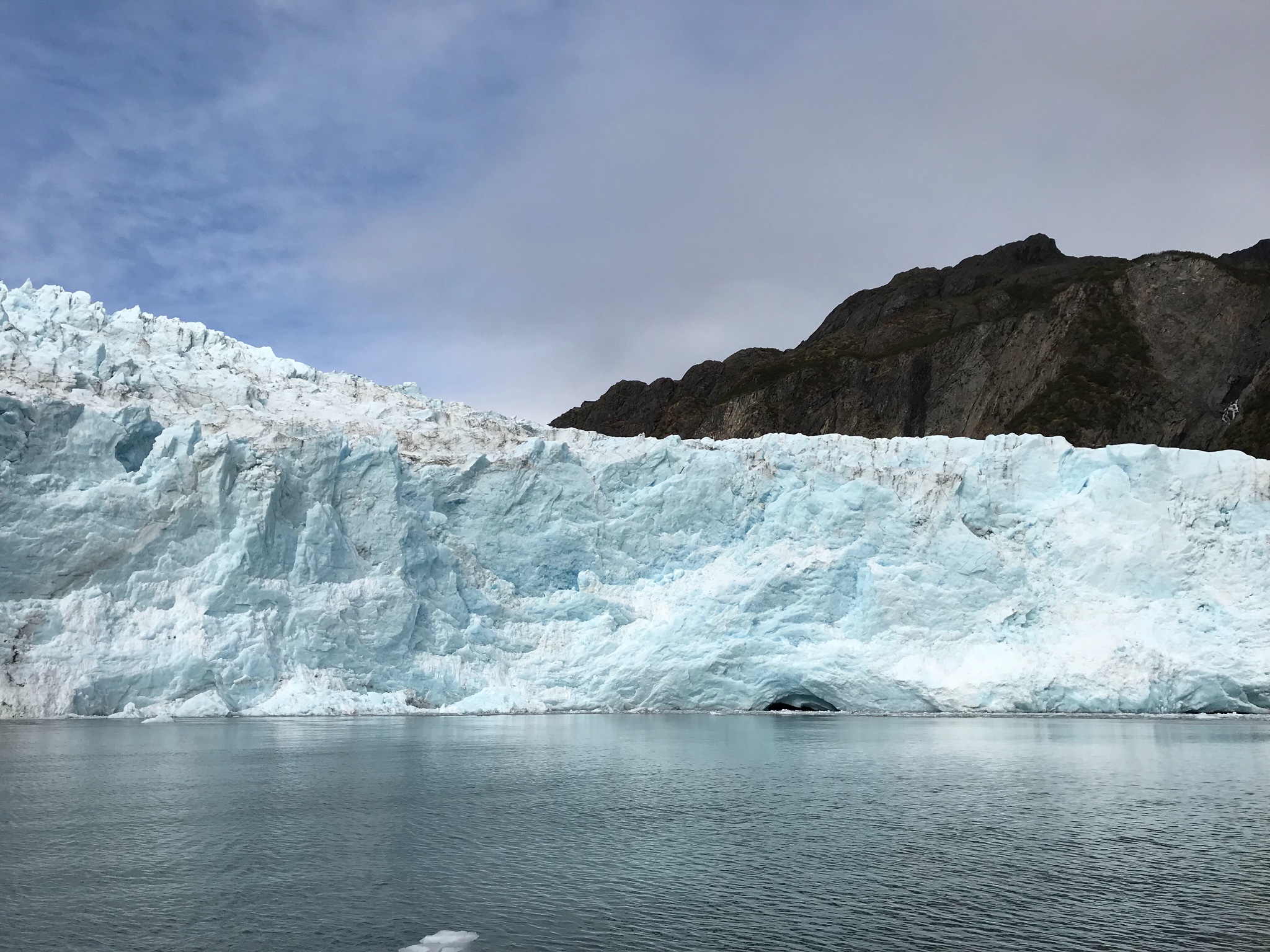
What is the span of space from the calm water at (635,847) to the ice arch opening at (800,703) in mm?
10112

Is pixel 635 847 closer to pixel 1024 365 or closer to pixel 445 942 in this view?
pixel 445 942

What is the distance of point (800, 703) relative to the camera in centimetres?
3281

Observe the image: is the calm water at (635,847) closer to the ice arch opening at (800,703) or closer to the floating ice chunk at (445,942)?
the floating ice chunk at (445,942)

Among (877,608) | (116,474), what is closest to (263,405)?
(116,474)

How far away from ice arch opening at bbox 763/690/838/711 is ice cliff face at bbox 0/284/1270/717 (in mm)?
1122

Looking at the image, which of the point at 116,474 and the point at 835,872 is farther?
the point at 116,474

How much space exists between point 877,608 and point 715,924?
883 inches

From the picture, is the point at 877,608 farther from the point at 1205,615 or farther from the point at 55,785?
the point at 55,785

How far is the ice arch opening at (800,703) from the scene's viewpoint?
31.6 m

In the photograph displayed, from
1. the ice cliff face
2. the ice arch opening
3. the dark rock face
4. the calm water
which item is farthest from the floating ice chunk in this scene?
the dark rock face

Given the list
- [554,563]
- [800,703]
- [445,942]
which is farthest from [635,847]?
[554,563]

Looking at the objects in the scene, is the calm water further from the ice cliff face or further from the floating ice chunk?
the ice cliff face

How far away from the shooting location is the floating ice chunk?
818 cm

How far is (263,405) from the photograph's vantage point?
35000mm
